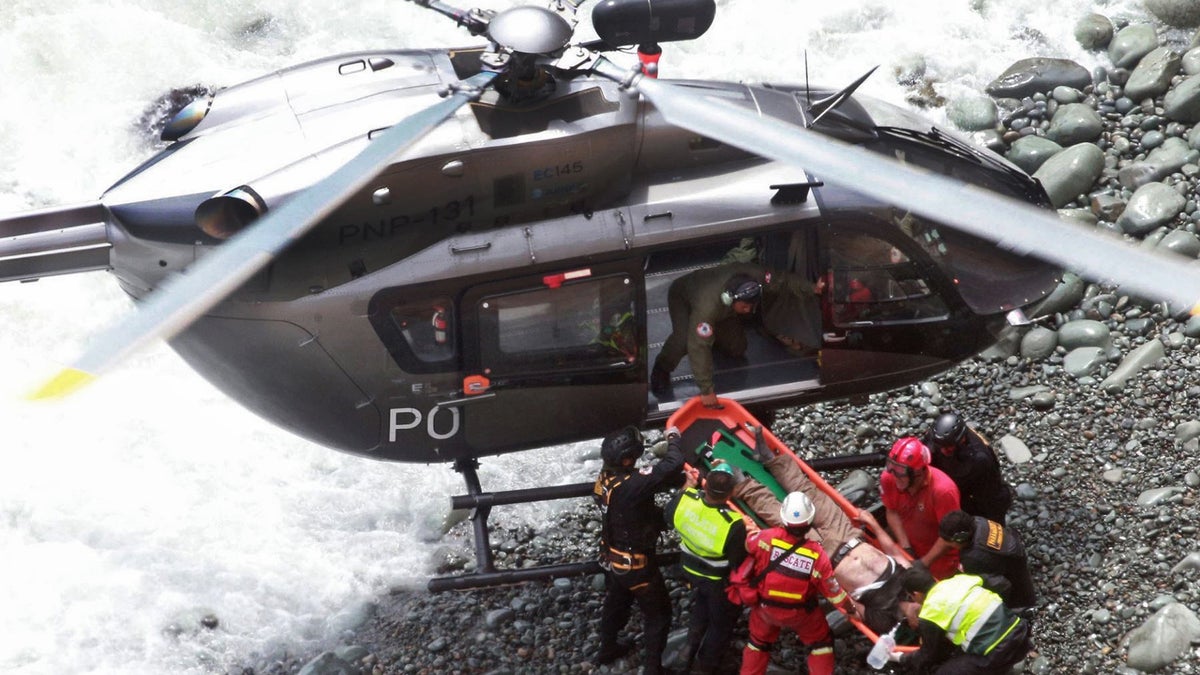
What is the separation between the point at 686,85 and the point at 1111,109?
5.34 m

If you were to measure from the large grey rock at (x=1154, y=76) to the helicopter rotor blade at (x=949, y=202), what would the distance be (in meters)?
6.44

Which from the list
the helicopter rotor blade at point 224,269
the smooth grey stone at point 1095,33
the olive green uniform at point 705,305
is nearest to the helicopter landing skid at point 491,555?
the olive green uniform at point 705,305

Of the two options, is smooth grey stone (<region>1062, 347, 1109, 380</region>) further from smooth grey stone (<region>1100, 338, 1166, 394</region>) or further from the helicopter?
Result: the helicopter

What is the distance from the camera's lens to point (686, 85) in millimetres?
8469

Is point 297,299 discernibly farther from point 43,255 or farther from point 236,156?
point 43,255

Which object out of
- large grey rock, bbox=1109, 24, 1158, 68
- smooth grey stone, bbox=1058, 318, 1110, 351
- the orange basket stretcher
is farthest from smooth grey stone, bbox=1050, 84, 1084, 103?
the orange basket stretcher

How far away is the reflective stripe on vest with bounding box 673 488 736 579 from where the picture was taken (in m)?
7.42

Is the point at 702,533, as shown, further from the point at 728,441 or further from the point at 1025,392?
the point at 1025,392

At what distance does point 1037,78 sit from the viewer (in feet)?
41.2

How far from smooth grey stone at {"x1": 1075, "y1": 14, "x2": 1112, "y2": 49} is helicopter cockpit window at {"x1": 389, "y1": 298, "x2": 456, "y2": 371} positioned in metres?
8.34

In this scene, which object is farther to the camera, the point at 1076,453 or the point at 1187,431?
the point at 1076,453

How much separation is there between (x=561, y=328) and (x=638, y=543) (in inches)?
52.3

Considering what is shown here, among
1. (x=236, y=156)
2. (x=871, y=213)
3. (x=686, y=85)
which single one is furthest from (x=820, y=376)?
(x=236, y=156)

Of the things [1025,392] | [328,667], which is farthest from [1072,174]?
[328,667]
